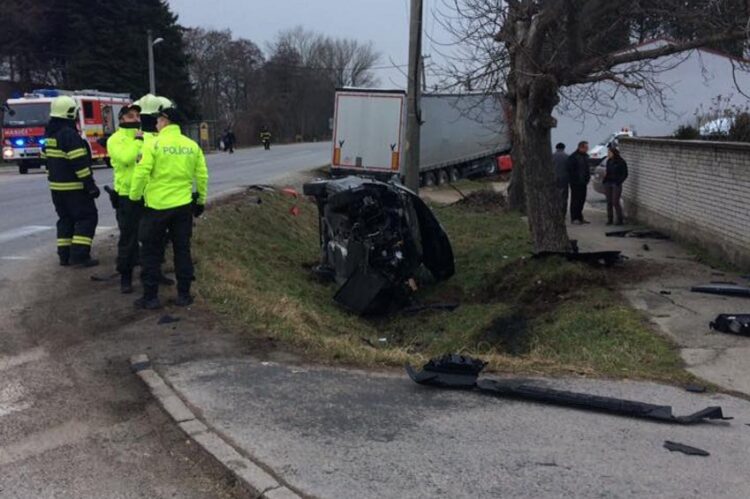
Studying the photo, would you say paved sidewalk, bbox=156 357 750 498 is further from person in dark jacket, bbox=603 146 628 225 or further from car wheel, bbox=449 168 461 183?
car wheel, bbox=449 168 461 183

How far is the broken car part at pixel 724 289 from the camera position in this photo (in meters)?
8.99

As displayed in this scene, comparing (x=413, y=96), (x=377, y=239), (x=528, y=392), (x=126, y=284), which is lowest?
(x=528, y=392)

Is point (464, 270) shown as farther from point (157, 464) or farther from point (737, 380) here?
point (157, 464)

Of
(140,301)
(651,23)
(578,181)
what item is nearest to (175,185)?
(140,301)

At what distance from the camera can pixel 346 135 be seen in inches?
884

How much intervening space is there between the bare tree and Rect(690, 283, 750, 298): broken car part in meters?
2.50

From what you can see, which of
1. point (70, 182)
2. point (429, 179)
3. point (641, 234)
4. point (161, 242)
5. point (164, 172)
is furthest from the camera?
point (429, 179)

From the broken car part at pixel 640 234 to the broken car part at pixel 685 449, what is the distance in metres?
10.7

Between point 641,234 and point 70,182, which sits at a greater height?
point 70,182

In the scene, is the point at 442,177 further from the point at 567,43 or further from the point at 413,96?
the point at 567,43

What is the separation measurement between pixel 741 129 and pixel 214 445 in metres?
12.5

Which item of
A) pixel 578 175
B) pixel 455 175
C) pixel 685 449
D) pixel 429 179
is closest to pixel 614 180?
pixel 578 175

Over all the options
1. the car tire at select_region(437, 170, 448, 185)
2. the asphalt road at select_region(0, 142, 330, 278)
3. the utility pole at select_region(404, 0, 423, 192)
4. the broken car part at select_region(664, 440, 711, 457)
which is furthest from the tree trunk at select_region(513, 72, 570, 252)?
the car tire at select_region(437, 170, 448, 185)

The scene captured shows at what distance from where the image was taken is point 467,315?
9.55 m
